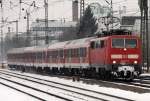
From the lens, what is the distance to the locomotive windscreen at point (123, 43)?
31.2m

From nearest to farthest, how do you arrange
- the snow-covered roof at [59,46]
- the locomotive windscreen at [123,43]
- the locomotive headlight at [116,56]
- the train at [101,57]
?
the train at [101,57]
the locomotive headlight at [116,56]
the locomotive windscreen at [123,43]
the snow-covered roof at [59,46]

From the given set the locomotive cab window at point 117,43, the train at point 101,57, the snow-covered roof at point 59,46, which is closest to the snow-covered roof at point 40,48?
the snow-covered roof at point 59,46

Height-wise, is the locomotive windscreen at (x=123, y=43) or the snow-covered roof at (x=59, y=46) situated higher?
the locomotive windscreen at (x=123, y=43)

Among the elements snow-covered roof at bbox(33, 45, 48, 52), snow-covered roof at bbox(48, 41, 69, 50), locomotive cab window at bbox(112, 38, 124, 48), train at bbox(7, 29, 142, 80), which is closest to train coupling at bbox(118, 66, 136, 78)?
train at bbox(7, 29, 142, 80)

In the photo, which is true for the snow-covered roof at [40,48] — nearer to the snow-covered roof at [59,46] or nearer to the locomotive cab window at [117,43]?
the snow-covered roof at [59,46]

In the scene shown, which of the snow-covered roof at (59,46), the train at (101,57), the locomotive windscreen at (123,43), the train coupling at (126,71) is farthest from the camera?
the snow-covered roof at (59,46)

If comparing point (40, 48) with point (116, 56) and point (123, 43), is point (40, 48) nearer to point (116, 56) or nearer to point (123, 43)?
point (123, 43)

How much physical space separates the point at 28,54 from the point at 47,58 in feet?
36.3

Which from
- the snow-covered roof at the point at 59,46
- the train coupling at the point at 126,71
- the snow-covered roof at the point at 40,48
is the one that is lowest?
the train coupling at the point at 126,71

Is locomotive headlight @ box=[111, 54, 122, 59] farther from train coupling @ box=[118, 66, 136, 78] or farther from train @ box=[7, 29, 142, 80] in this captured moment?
train coupling @ box=[118, 66, 136, 78]

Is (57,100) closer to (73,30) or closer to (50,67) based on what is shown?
(50,67)

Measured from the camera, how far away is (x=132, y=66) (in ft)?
101

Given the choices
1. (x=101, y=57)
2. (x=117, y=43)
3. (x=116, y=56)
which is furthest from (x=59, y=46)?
(x=116, y=56)

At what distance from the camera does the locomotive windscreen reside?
31.2m
